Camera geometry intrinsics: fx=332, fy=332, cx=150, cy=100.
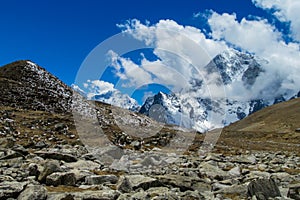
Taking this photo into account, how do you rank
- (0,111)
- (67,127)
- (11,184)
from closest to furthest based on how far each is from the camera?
(11,184)
(67,127)
(0,111)

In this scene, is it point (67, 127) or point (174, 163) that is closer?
point (174, 163)

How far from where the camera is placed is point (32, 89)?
265 feet

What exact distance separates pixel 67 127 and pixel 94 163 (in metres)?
29.8

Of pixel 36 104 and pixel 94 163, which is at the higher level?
pixel 36 104

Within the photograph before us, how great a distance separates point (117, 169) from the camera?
2336 cm

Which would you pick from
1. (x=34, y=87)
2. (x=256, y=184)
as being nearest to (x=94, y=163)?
(x=256, y=184)

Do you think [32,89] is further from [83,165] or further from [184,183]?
[184,183]

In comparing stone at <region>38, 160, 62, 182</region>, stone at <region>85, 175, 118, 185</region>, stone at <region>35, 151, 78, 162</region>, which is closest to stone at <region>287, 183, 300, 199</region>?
stone at <region>85, 175, 118, 185</region>

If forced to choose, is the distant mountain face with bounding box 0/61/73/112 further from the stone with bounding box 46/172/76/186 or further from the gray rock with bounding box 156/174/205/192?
the gray rock with bounding box 156/174/205/192

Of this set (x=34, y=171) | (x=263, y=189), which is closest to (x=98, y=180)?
(x=34, y=171)

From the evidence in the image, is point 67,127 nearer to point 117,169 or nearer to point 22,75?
point 117,169

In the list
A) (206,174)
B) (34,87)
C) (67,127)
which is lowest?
(206,174)

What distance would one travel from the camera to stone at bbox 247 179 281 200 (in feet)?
48.8

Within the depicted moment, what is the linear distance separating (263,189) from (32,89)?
74134 millimetres
